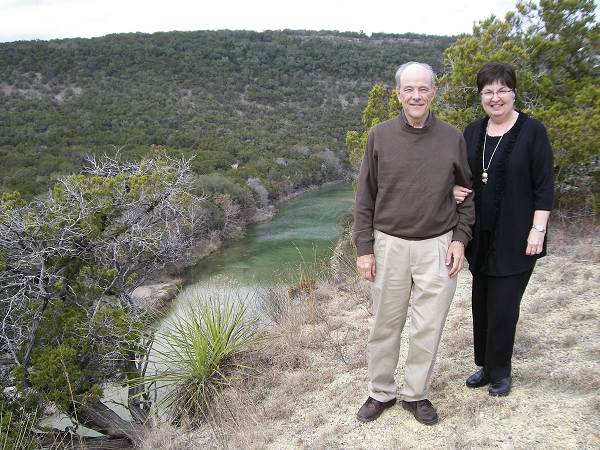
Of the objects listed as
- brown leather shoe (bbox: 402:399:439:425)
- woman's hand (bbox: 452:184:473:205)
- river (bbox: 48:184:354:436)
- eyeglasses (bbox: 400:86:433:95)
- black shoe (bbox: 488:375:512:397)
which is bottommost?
river (bbox: 48:184:354:436)

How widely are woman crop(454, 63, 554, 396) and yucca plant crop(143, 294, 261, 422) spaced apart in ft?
6.80

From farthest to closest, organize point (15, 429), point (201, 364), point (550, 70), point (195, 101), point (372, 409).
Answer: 1. point (195, 101)
2. point (550, 70)
3. point (201, 364)
4. point (15, 429)
5. point (372, 409)

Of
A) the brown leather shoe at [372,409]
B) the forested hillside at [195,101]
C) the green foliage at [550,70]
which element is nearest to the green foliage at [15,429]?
the brown leather shoe at [372,409]

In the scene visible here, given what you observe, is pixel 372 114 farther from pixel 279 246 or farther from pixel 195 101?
pixel 195 101

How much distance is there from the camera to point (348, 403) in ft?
9.75

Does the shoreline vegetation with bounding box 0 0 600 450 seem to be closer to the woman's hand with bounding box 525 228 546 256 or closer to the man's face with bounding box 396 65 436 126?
the woman's hand with bounding box 525 228 546 256

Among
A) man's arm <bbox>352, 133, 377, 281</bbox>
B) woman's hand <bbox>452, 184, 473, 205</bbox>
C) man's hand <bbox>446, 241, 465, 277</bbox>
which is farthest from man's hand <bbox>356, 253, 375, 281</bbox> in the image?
woman's hand <bbox>452, 184, 473, 205</bbox>

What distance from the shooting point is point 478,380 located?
2.65m

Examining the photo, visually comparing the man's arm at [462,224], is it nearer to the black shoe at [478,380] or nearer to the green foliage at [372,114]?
the black shoe at [478,380]

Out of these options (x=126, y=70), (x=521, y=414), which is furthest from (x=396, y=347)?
(x=126, y=70)

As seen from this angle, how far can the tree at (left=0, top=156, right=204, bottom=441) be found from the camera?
3.93 m

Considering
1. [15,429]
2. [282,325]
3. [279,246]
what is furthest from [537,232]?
[279,246]

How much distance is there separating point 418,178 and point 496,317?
0.81 meters

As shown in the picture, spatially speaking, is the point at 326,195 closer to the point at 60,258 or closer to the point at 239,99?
the point at 239,99
